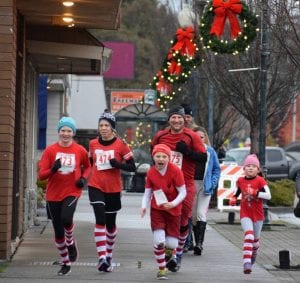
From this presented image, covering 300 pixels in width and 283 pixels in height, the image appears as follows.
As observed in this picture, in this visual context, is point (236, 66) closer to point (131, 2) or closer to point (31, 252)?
point (31, 252)

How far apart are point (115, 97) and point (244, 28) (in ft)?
98.0

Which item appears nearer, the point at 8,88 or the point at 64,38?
the point at 8,88

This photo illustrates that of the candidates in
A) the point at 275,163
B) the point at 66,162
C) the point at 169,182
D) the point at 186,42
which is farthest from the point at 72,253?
the point at 275,163

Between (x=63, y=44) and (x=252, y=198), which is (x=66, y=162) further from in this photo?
Result: (x=63, y=44)

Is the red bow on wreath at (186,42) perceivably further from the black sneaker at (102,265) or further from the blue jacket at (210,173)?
the black sneaker at (102,265)

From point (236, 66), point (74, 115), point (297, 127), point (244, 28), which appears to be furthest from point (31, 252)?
point (297, 127)

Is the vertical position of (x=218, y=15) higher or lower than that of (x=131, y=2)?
lower

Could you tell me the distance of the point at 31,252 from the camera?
13203 millimetres

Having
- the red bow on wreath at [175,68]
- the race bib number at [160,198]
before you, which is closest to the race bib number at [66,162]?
the race bib number at [160,198]

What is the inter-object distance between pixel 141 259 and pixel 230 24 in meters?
5.75

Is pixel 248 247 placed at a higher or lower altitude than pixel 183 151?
lower

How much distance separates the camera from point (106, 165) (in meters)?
11.3

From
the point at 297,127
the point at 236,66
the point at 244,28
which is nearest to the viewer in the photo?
the point at 244,28

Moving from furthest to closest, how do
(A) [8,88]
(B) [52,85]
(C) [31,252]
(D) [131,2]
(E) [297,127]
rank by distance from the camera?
Result: (E) [297,127] → (D) [131,2] → (B) [52,85] → (C) [31,252] → (A) [8,88]
